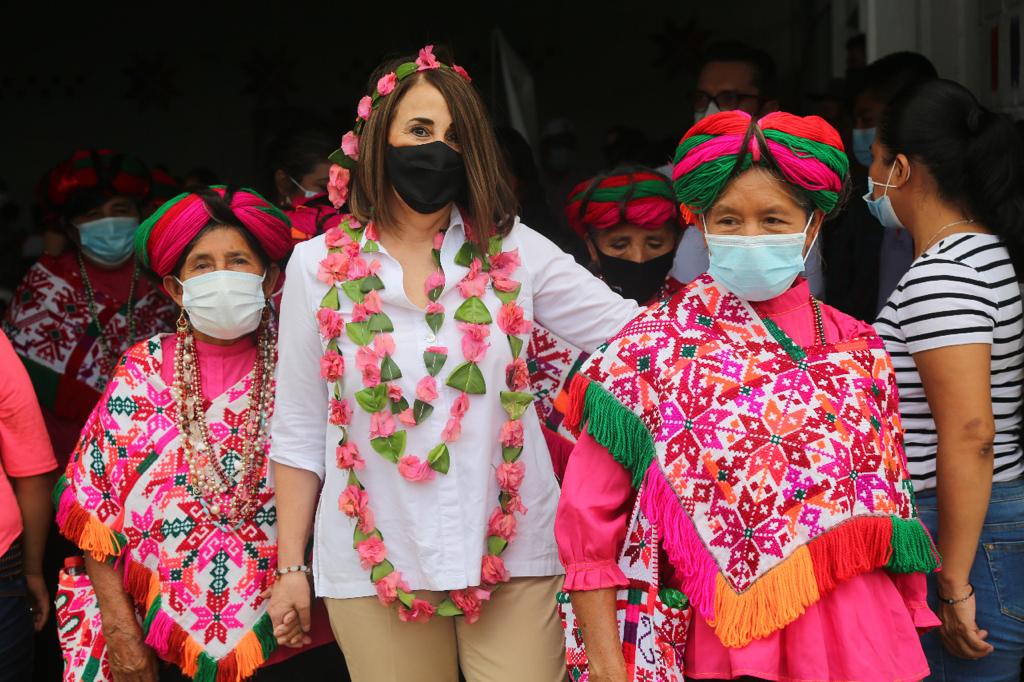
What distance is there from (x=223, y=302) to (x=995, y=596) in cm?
197

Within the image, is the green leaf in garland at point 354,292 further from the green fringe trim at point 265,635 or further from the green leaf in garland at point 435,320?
the green fringe trim at point 265,635

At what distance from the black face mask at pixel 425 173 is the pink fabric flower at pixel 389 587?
2.62 ft

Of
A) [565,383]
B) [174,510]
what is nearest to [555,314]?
[565,383]

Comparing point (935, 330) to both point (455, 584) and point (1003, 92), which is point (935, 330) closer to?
point (455, 584)

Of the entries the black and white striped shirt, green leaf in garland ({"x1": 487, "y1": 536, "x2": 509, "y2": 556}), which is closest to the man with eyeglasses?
the black and white striped shirt

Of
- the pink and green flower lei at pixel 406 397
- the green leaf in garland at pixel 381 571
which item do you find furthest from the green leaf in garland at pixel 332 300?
the green leaf in garland at pixel 381 571

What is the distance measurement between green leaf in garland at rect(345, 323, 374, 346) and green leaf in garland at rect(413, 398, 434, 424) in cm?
17

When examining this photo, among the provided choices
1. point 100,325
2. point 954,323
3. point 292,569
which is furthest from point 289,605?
point 100,325

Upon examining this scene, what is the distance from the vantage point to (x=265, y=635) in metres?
2.85

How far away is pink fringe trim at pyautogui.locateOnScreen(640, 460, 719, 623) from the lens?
218 cm

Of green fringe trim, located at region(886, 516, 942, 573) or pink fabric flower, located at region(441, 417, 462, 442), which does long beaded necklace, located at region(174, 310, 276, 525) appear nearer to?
pink fabric flower, located at region(441, 417, 462, 442)

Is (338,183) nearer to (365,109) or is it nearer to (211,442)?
(365,109)

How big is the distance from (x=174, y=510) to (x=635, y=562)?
1.22 metres

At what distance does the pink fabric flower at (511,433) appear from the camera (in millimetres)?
2562
